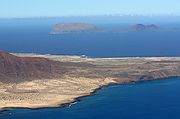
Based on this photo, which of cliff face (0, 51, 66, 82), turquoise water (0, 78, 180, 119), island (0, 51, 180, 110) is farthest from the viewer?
cliff face (0, 51, 66, 82)

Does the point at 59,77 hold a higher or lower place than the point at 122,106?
higher

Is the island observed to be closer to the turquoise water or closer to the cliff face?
the cliff face

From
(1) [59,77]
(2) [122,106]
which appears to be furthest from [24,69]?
(2) [122,106]

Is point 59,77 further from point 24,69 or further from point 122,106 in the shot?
point 122,106

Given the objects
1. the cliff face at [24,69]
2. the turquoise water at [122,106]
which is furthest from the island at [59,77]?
the turquoise water at [122,106]

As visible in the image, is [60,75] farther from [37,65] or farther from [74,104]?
[74,104]

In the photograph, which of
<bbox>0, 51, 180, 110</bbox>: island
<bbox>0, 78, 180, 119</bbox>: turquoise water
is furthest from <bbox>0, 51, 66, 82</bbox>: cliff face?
<bbox>0, 78, 180, 119</bbox>: turquoise water

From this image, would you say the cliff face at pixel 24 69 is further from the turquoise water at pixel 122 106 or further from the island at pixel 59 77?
the turquoise water at pixel 122 106

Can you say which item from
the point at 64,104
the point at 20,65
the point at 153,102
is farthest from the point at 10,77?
the point at 153,102
